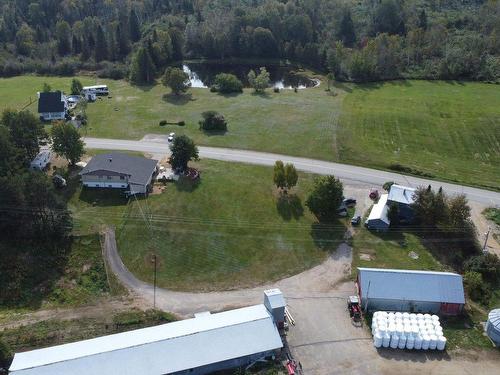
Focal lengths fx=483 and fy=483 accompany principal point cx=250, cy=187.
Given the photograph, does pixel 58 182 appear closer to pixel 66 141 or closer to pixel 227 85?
pixel 66 141

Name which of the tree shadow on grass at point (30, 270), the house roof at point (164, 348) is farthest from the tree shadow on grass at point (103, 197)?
the house roof at point (164, 348)

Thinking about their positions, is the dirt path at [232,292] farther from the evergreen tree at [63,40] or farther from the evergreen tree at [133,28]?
the evergreen tree at [133,28]

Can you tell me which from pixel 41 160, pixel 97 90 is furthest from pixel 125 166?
pixel 97 90

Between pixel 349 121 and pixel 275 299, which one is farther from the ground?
pixel 275 299

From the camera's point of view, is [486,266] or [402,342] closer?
[402,342]

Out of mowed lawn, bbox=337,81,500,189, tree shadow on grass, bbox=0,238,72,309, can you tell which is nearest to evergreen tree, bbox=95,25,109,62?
mowed lawn, bbox=337,81,500,189
